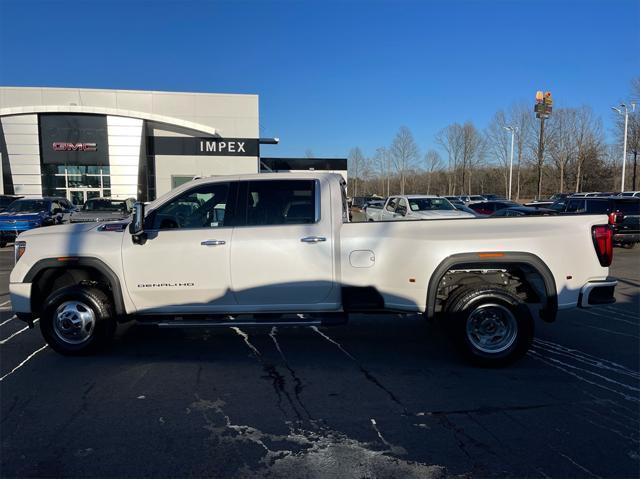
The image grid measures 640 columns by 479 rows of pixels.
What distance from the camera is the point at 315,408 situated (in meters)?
3.85

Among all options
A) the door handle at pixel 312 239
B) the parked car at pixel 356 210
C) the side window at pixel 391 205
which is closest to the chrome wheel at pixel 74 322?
the door handle at pixel 312 239

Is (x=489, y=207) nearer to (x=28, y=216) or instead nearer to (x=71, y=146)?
(x=28, y=216)

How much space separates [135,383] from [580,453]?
3.81 m

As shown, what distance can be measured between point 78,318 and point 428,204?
14412 mm

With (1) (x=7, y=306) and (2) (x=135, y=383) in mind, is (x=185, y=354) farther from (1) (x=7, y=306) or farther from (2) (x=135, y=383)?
(1) (x=7, y=306)

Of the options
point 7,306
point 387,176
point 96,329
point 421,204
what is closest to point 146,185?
point 421,204

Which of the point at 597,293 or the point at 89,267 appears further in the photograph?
the point at 89,267

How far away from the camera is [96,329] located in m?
4.93

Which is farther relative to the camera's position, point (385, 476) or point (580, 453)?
point (580, 453)

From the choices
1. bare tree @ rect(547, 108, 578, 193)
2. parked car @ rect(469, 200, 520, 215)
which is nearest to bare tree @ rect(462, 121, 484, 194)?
bare tree @ rect(547, 108, 578, 193)

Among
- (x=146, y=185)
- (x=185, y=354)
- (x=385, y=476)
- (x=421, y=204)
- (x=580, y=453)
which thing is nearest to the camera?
(x=385, y=476)

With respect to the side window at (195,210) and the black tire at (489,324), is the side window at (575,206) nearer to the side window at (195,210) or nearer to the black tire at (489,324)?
the black tire at (489,324)

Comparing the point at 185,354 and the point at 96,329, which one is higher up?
the point at 96,329

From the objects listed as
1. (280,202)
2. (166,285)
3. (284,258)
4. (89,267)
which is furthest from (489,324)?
(89,267)
